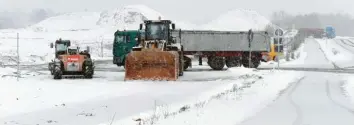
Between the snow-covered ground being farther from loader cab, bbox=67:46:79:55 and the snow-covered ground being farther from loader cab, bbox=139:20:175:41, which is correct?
loader cab, bbox=139:20:175:41

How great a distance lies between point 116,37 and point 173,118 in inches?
1026

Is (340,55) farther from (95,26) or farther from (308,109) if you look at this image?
(308,109)

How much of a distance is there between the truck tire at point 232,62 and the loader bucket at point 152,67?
13510 millimetres

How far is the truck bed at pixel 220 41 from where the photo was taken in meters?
40.6

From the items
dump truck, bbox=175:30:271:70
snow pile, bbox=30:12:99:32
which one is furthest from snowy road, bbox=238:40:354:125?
snow pile, bbox=30:12:99:32

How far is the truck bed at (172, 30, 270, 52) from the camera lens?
4059cm

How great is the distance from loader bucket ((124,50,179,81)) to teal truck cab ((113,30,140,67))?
35.2ft

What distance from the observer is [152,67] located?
89.9 ft

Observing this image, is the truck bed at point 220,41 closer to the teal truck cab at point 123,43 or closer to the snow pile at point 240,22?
the teal truck cab at point 123,43

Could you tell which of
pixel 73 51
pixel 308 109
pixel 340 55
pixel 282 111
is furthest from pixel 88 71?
pixel 340 55

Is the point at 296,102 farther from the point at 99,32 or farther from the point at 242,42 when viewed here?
the point at 99,32

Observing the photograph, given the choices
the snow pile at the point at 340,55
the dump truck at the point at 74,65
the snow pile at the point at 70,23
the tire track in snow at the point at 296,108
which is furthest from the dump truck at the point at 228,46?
the snow pile at the point at 70,23

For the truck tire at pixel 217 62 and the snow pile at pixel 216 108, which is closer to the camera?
the snow pile at pixel 216 108

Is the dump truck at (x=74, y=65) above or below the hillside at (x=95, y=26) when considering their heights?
below
